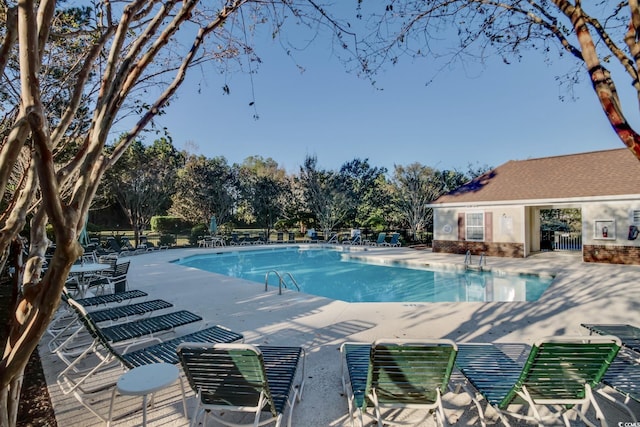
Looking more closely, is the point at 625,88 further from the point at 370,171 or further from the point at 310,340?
the point at 370,171

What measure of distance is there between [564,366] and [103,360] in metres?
4.25

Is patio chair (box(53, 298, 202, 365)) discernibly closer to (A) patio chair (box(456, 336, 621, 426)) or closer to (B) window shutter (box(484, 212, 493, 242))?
(A) patio chair (box(456, 336, 621, 426))

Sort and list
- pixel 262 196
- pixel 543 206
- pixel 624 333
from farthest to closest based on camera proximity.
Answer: pixel 262 196, pixel 543 206, pixel 624 333

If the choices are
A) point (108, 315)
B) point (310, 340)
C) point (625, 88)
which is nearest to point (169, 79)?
point (108, 315)

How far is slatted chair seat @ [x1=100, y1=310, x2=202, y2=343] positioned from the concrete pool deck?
638 millimetres

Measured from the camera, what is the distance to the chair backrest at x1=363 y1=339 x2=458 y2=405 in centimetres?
249

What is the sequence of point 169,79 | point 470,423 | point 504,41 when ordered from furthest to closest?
point 504,41, point 169,79, point 470,423

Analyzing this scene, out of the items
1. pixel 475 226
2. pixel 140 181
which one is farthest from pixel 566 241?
pixel 140 181

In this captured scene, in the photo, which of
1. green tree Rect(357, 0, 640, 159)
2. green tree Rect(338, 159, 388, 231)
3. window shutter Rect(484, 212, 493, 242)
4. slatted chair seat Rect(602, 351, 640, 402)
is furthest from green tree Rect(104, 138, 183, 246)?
slatted chair seat Rect(602, 351, 640, 402)

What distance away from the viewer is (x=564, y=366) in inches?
98.7

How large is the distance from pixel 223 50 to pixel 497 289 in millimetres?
10395

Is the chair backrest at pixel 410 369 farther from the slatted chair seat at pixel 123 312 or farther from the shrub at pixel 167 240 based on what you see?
the shrub at pixel 167 240

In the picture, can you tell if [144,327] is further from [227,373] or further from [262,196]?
[262,196]

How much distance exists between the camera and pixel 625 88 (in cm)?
460
